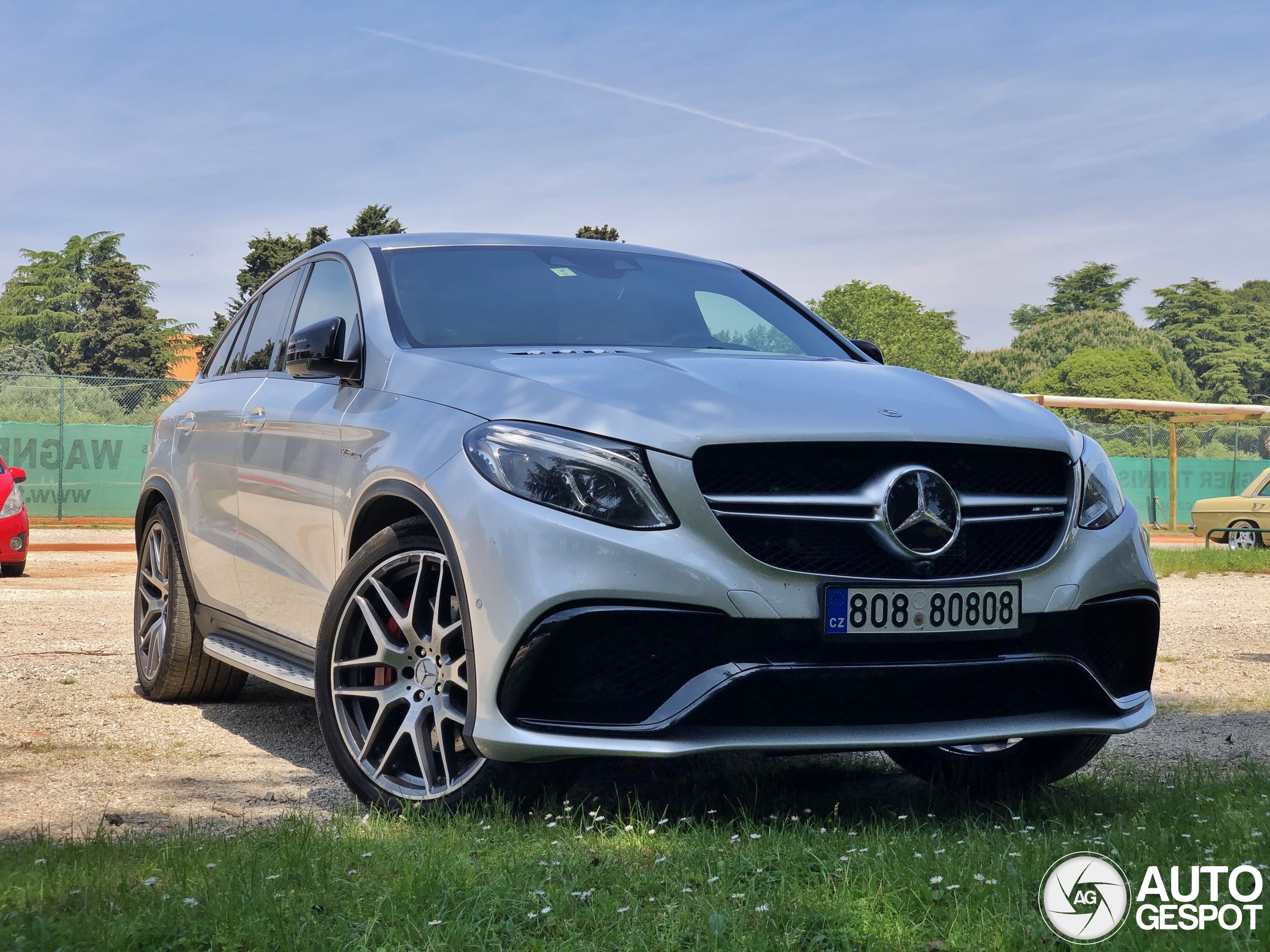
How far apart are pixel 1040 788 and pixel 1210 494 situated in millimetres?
28992

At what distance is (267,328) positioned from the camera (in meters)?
5.72

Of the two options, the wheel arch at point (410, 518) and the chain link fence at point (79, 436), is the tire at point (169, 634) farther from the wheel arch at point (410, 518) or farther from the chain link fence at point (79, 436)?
the chain link fence at point (79, 436)

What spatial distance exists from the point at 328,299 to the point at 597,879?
9.38ft

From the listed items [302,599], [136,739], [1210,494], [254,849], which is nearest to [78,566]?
[136,739]

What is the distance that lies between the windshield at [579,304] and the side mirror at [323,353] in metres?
0.22

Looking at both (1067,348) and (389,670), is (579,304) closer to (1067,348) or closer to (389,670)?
(389,670)

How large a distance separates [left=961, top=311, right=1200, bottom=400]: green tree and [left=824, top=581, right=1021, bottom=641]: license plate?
70586 millimetres

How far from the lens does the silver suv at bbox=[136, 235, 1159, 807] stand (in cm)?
317

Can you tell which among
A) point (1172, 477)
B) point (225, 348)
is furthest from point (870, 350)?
point (1172, 477)

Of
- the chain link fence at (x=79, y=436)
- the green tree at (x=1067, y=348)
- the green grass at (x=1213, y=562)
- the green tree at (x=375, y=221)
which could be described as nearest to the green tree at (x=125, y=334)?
the green tree at (x=375, y=221)

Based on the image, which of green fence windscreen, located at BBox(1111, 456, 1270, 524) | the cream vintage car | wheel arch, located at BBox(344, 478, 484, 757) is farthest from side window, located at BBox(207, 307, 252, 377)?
green fence windscreen, located at BBox(1111, 456, 1270, 524)

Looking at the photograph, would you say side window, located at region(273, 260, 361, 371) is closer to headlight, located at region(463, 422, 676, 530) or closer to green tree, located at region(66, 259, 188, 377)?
headlight, located at region(463, 422, 676, 530)

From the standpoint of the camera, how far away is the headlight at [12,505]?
41.2 feet

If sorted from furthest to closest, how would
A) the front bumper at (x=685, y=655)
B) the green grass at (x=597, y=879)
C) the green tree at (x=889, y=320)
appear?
the green tree at (x=889, y=320)
the front bumper at (x=685, y=655)
the green grass at (x=597, y=879)
